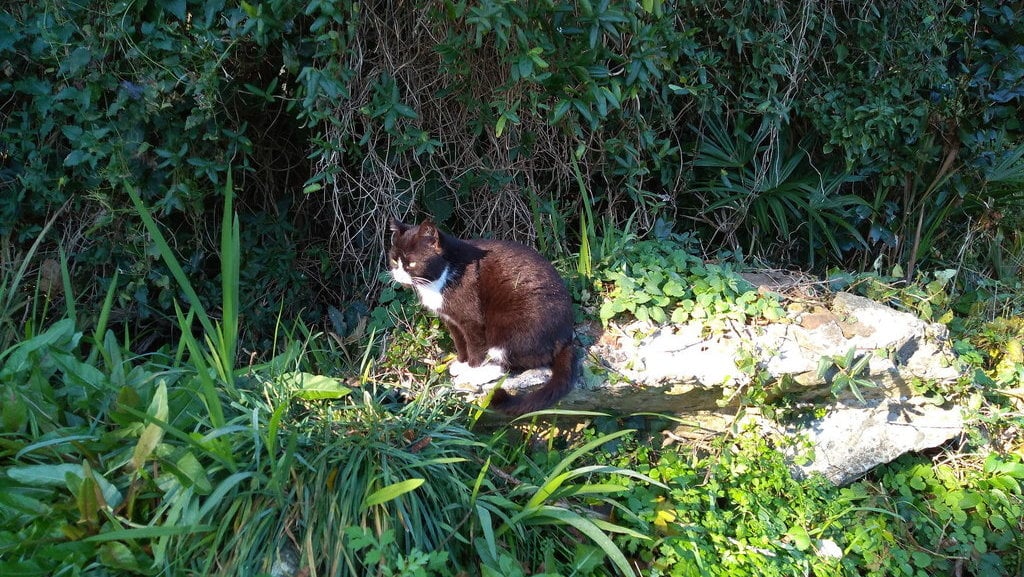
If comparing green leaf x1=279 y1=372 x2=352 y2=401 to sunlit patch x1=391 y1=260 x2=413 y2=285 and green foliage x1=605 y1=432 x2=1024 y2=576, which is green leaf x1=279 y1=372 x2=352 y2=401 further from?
green foliage x1=605 y1=432 x2=1024 y2=576

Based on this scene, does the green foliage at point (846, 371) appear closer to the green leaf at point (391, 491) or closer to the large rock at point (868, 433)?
the large rock at point (868, 433)

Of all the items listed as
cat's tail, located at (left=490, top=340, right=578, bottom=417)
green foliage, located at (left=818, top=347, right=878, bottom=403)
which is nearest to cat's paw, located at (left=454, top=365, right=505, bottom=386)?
cat's tail, located at (left=490, top=340, right=578, bottom=417)

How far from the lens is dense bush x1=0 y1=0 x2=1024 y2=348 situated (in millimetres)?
2854

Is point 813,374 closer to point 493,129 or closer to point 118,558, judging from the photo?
point 493,129

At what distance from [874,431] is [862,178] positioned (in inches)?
62.8

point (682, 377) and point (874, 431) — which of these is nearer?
point (682, 377)

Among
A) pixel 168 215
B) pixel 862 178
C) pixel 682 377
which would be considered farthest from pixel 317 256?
pixel 862 178

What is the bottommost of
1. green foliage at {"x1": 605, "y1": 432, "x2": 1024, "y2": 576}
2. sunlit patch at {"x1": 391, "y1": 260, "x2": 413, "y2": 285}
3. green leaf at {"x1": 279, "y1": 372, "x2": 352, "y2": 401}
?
green foliage at {"x1": 605, "y1": 432, "x2": 1024, "y2": 576}

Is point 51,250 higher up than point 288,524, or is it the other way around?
point 51,250

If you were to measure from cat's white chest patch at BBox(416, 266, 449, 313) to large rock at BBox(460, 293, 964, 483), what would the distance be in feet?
1.29

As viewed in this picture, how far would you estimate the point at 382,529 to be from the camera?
210cm

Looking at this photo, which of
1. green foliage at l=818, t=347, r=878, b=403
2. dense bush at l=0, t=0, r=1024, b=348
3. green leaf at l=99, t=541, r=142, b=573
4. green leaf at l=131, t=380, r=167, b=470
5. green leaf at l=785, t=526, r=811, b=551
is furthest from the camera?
dense bush at l=0, t=0, r=1024, b=348

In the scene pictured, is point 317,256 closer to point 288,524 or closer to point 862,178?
point 288,524

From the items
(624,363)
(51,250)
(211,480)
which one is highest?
(51,250)
